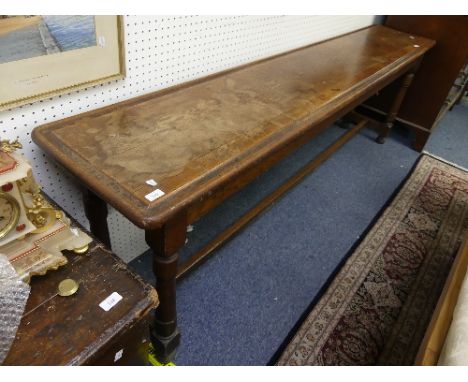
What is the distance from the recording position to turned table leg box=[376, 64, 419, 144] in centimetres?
278

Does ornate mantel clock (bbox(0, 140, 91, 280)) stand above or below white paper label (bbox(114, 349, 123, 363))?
above

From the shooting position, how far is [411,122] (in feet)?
10.5

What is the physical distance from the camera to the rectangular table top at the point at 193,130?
1002 mm

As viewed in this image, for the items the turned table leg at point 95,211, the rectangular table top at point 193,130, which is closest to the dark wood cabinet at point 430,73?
the rectangular table top at point 193,130

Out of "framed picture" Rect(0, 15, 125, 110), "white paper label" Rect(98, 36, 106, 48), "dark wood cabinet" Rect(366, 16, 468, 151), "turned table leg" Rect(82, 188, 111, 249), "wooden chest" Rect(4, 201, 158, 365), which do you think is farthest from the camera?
"dark wood cabinet" Rect(366, 16, 468, 151)

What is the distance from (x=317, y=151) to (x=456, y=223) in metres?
1.11

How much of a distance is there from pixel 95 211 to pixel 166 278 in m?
0.41

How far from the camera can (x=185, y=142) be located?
1.21 m

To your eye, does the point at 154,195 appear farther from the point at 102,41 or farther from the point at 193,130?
the point at 102,41

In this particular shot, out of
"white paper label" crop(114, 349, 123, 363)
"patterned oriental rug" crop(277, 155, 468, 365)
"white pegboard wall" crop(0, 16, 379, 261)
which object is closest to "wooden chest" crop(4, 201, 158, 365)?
"white paper label" crop(114, 349, 123, 363)

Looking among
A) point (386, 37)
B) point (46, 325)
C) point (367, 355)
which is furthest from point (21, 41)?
point (386, 37)

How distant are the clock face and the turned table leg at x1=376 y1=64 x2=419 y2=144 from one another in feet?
8.94

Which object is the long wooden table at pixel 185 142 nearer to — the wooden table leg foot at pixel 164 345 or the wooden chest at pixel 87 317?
the wooden table leg foot at pixel 164 345

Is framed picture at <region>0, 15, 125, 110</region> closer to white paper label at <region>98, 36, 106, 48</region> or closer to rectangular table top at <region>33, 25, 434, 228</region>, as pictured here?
white paper label at <region>98, 36, 106, 48</region>
